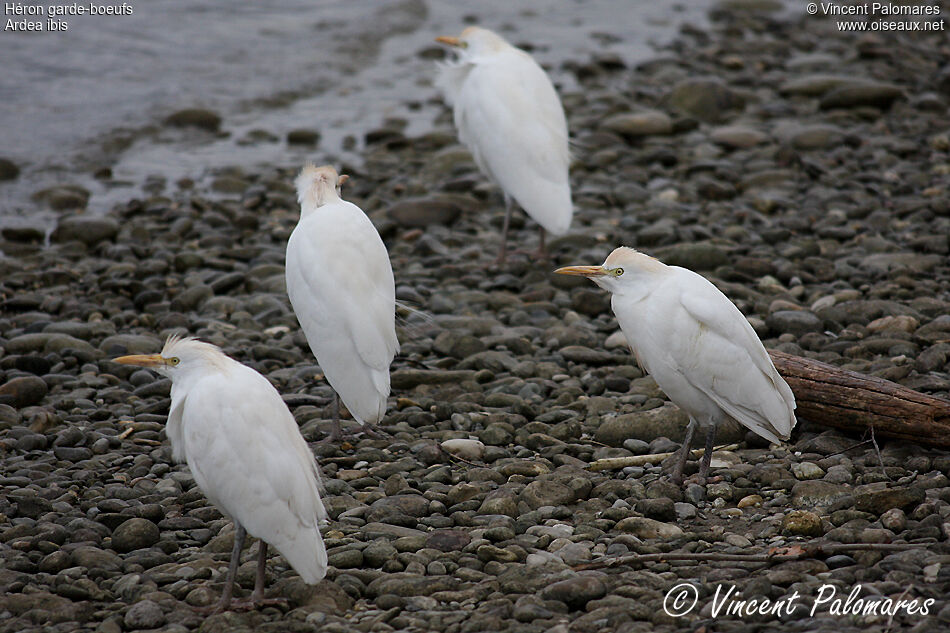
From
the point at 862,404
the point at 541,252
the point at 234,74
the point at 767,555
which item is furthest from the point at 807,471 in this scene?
the point at 234,74

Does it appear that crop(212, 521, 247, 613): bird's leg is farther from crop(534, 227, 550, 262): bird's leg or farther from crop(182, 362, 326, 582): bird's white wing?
crop(534, 227, 550, 262): bird's leg

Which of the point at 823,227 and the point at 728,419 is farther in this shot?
the point at 823,227

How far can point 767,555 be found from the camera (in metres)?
4.40

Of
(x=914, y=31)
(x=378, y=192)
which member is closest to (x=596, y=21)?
(x=914, y=31)

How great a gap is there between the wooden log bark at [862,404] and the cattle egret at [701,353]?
31cm

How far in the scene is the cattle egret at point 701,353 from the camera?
17.3 feet

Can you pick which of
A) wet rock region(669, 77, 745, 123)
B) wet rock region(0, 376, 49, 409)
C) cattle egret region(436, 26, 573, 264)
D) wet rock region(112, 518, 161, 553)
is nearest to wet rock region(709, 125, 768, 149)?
wet rock region(669, 77, 745, 123)

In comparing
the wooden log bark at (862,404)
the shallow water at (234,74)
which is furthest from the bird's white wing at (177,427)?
the shallow water at (234,74)

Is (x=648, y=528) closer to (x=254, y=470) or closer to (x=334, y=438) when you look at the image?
(x=254, y=470)

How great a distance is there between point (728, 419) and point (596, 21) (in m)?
13.9

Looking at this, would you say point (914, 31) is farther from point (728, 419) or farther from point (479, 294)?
point (728, 419)

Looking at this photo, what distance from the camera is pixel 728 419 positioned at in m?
5.66

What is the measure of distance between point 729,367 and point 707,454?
51 centimetres

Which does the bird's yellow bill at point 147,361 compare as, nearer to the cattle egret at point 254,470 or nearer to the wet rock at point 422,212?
the cattle egret at point 254,470
